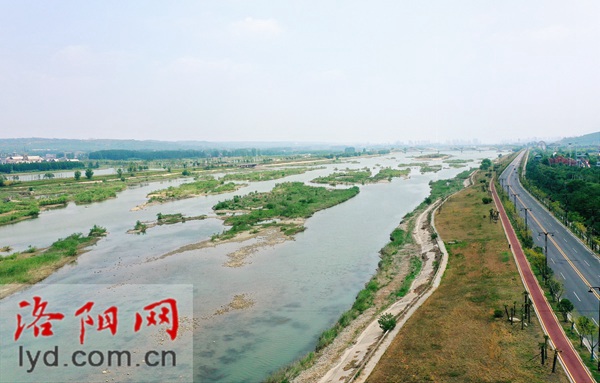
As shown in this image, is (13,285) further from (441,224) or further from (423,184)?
(423,184)

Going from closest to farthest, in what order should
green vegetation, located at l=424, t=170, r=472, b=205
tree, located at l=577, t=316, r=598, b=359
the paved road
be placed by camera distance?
1. the paved road
2. tree, located at l=577, t=316, r=598, b=359
3. green vegetation, located at l=424, t=170, r=472, b=205

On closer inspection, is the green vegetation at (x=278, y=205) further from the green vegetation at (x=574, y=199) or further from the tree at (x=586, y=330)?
the tree at (x=586, y=330)

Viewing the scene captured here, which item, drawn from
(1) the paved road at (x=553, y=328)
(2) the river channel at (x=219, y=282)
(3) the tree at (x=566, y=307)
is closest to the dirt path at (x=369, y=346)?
(2) the river channel at (x=219, y=282)

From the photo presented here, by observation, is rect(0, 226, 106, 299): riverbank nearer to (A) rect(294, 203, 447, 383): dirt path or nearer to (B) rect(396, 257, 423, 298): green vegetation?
(A) rect(294, 203, 447, 383): dirt path

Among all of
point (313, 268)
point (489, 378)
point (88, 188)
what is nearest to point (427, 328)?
point (489, 378)

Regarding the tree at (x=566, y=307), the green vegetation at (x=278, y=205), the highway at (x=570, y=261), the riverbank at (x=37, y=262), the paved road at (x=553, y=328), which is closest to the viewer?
the paved road at (x=553, y=328)

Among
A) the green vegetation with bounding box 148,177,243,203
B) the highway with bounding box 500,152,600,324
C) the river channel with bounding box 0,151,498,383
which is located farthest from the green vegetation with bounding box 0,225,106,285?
the highway with bounding box 500,152,600,324
